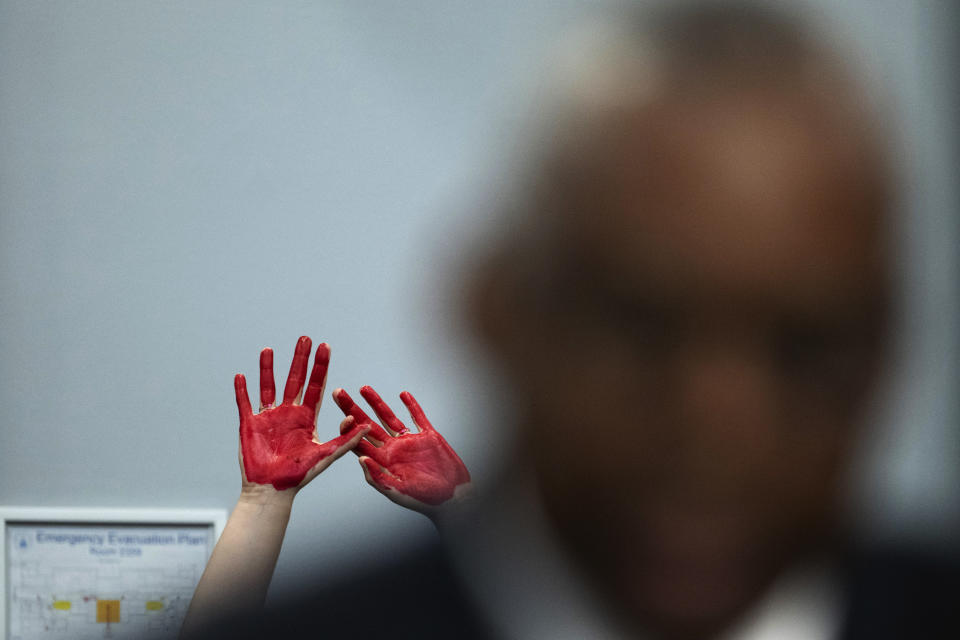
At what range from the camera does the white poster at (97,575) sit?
2.95 feet

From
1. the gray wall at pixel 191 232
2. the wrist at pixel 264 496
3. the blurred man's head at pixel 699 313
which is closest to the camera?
the blurred man's head at pixel 699 313

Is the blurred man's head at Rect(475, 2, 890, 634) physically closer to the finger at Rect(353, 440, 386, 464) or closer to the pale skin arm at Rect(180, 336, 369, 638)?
the pale skin arm at Rect(180, 336, 369, 638)

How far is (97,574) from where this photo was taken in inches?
35.9

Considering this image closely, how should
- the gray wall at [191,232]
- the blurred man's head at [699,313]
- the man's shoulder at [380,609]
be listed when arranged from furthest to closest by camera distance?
the gray wall at [191,232] → the man's shoulder at [380,609] → the blurred man's head at [699,313]

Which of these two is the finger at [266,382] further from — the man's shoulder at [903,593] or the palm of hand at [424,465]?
the man's shoulder at [903,593]

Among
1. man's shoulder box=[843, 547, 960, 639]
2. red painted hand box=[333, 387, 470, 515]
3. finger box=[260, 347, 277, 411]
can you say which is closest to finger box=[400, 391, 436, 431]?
red painted hand box=[333, 387, 470, 515]

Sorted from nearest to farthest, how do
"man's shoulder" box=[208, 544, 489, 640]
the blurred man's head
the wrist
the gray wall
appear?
the blurred man's head, "man's shoulder" box=[208, 544, 489, 640], the wrist, the gray wall

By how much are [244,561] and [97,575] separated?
55 cm

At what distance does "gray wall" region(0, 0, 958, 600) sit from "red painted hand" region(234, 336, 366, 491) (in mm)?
200

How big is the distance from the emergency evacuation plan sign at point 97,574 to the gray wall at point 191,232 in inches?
1.6

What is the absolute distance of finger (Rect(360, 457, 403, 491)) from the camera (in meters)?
0.59

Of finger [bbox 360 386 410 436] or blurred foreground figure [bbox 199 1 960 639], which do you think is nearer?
blurred foreground figure [bbox 199 1 960 639]

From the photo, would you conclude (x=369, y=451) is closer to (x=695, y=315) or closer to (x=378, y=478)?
(x=378, y=478)

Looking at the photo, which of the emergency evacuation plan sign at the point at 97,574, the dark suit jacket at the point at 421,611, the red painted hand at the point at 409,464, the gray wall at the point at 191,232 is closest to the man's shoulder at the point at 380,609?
the dark suit jacket at the point at 421,611
